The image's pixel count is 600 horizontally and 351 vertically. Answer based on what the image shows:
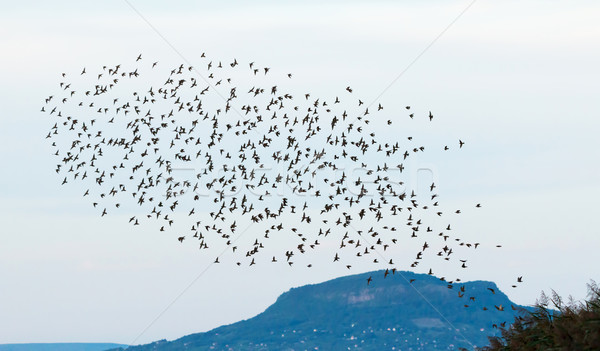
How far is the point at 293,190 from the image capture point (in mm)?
46812

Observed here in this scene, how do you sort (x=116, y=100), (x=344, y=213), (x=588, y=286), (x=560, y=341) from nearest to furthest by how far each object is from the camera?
(x=560, y=341)
(x=588, y=286)
(x=344, y=213)
(x=116, y=100)

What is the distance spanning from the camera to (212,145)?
5009 centimetres

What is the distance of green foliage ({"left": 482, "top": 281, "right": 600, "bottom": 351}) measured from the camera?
21406 mm

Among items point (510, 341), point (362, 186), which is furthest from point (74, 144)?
point (510, 341)

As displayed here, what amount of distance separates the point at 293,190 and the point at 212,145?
6689 mm

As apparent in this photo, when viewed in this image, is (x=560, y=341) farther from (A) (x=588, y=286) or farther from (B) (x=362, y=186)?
(B) (x=362, y=186)

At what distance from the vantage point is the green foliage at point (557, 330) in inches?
843

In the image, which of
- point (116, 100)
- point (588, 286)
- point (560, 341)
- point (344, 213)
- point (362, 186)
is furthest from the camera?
point (116, 100)

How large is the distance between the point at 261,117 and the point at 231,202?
21.3 feet

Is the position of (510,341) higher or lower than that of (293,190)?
lower

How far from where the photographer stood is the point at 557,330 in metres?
22.3

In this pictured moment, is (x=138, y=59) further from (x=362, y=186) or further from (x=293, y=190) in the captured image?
(x=362, y=186)

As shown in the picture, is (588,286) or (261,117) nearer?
(588,286)

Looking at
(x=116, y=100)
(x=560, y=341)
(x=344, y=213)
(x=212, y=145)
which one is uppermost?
(x=116, y=100)
